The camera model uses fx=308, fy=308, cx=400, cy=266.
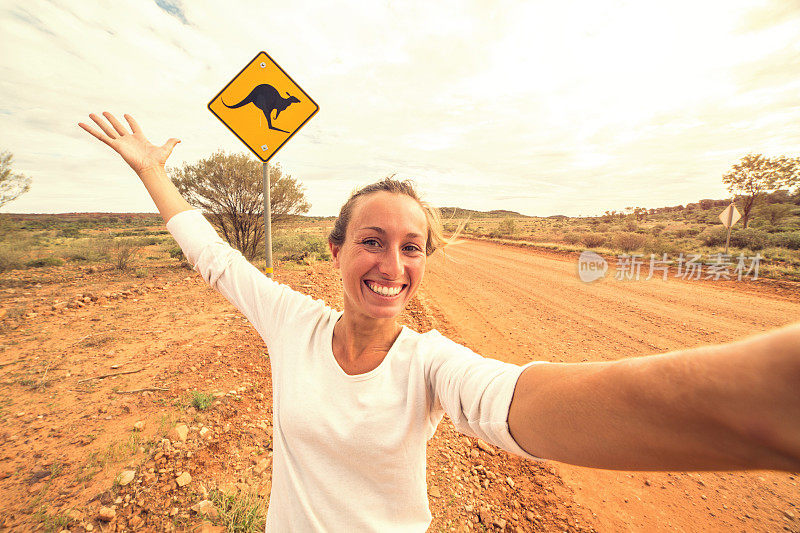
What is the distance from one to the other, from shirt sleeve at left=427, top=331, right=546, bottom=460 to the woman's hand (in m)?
1.97

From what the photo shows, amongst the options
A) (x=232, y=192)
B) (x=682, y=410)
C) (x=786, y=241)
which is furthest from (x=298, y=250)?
(x=786, y=241)

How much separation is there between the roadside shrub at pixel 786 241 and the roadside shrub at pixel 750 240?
0.29 meters

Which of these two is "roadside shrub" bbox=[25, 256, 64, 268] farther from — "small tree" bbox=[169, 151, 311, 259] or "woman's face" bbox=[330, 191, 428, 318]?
"woman's face" bbox=[330, 191, 428, 318]

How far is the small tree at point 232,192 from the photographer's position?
1051cm

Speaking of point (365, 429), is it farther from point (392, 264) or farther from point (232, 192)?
point (232, 192)

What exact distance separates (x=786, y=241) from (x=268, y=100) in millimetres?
25294

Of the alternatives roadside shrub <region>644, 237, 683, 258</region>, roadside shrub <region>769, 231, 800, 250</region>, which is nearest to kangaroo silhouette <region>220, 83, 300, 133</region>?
roadside shrub <region>644, 237, 683, 258</region>

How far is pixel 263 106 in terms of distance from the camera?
319 centimetres

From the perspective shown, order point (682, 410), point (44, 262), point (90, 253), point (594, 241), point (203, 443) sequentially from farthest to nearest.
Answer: point (594, 241) < point (90, 253) < point (44, 262) < point (203, 443) < point (682, 410)

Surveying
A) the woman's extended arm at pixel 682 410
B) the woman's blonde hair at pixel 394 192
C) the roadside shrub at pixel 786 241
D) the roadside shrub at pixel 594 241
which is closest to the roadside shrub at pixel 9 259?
the woman's blonde hair at pixel 394 192

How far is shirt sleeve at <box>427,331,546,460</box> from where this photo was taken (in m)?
0.82

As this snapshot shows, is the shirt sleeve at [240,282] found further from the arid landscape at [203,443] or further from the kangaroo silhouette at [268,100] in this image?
the kangaroo silhouette at [268,100]

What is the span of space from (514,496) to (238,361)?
340 cm

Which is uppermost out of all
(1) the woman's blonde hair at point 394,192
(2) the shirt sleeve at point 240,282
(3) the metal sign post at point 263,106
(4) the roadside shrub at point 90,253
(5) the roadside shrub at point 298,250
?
(3) the metal sign post at point 263,106
